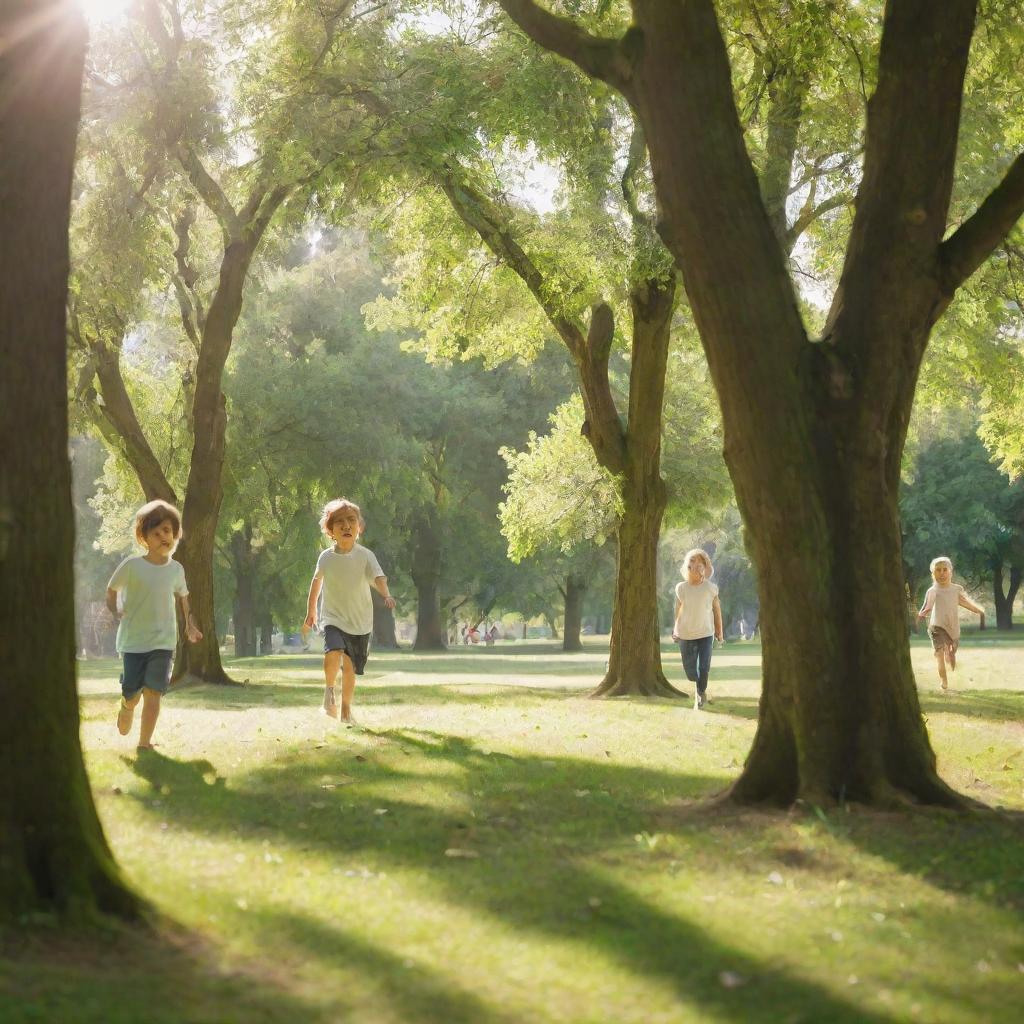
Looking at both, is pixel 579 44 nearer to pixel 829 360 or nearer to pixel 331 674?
pixel 829 360

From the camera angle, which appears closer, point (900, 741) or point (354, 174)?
point (900, 741)

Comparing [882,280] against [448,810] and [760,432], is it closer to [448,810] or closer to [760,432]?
[760,432]

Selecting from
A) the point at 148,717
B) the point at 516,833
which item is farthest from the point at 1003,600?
the point at 516,833

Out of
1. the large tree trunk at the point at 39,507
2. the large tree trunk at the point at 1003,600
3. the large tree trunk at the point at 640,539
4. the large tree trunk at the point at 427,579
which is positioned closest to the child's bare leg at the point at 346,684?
the large tree trunk at the point at 640,539

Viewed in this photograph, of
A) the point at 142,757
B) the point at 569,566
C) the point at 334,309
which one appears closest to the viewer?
the point at 142,757

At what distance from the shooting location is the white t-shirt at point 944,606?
19672 mm

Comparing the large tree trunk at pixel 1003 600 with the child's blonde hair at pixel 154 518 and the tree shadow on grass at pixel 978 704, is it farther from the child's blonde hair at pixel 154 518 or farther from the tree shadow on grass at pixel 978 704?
the child's blonde hair at pixel 154 518

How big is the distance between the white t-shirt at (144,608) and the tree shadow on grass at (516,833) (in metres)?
0.92

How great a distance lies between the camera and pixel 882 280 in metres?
8.02

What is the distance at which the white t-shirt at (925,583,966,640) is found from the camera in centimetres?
1967

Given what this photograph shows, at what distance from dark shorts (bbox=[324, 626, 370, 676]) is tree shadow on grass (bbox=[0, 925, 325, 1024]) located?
7960 mm

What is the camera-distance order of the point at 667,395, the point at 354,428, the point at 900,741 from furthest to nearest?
the point at 354,428, the point at 667,395, the point at 900,741

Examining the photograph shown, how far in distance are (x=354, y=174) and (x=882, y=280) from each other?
11.2 m

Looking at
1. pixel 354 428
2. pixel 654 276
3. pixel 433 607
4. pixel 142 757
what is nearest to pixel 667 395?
pixel 354 428
